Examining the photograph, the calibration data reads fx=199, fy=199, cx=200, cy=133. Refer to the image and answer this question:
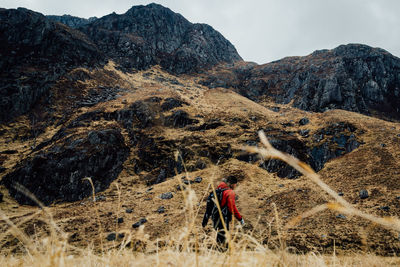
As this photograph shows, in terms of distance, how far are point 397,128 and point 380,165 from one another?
790cm

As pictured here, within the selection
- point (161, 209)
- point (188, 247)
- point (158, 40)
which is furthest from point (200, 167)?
point (158, 40)

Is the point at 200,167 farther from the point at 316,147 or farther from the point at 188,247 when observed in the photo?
the point at 188,247

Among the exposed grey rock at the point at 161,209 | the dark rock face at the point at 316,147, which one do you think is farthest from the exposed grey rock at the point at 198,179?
the dark rock face at the point at 316,147

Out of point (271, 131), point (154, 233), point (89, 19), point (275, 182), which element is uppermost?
point (89, 19)

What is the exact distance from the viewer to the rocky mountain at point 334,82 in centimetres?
4166

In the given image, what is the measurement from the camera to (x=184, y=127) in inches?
928

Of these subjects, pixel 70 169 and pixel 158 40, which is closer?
pixel 70 169

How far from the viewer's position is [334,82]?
41.8 m

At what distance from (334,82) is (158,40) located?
183 feet

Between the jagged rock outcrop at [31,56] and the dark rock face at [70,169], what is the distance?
17.2 meters

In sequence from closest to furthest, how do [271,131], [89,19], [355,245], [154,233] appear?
1. [355,245]
2. [154,233]
3. [271,131]
4. [89,19]

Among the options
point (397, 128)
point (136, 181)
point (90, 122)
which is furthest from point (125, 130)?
point (397, 128)

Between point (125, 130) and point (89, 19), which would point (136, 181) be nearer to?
point (125, 130)

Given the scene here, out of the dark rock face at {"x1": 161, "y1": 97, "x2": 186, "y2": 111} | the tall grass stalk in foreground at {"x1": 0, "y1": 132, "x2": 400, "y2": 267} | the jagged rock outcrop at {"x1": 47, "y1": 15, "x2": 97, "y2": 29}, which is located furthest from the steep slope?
the jagged rock outcrop at {"x1": 47, "y1": 15, "x2": 97, "y2": 29}
